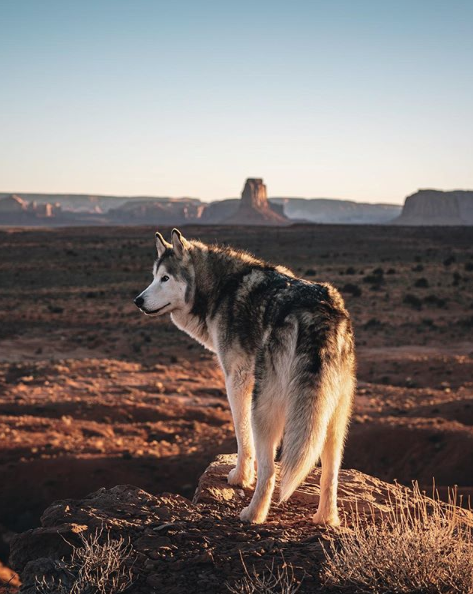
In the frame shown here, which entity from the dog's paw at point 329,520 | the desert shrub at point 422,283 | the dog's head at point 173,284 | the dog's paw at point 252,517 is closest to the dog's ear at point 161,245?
the dog's head at point 173,284

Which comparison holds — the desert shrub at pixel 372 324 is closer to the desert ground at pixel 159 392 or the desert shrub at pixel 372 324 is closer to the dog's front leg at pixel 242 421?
the desert ground at pixel 159 392

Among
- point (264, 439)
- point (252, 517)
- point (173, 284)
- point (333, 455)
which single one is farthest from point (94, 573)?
point (173, 284)

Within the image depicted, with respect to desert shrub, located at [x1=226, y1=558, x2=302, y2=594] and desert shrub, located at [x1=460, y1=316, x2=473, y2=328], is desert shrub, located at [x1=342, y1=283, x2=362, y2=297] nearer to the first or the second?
desert shrub, located at [x1=460, y1=316, x2=473, y2=328]

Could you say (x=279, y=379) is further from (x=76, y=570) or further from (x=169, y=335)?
(x=169, y=335)

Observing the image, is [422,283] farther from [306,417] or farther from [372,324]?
[306,417]

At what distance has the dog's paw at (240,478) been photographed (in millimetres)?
7191

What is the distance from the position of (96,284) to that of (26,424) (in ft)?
111

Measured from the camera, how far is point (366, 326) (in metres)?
32.9

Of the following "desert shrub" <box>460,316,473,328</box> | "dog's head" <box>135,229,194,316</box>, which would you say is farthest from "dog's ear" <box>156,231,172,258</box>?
"desert shrub" <box>460,316,473,328</box>

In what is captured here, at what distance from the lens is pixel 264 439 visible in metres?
5.66

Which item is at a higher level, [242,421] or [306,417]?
[306,417]

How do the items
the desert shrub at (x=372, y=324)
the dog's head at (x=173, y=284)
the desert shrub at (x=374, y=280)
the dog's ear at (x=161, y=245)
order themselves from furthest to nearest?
the desert shrub at (x=374, y=280) → the desert shrub at (x=372, y=324) → the dog's ear at (x=161, y=245) → the dog's head at (x=173, y=284)

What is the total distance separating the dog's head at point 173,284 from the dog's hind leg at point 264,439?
1.74 meters

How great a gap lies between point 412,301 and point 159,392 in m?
21.6
